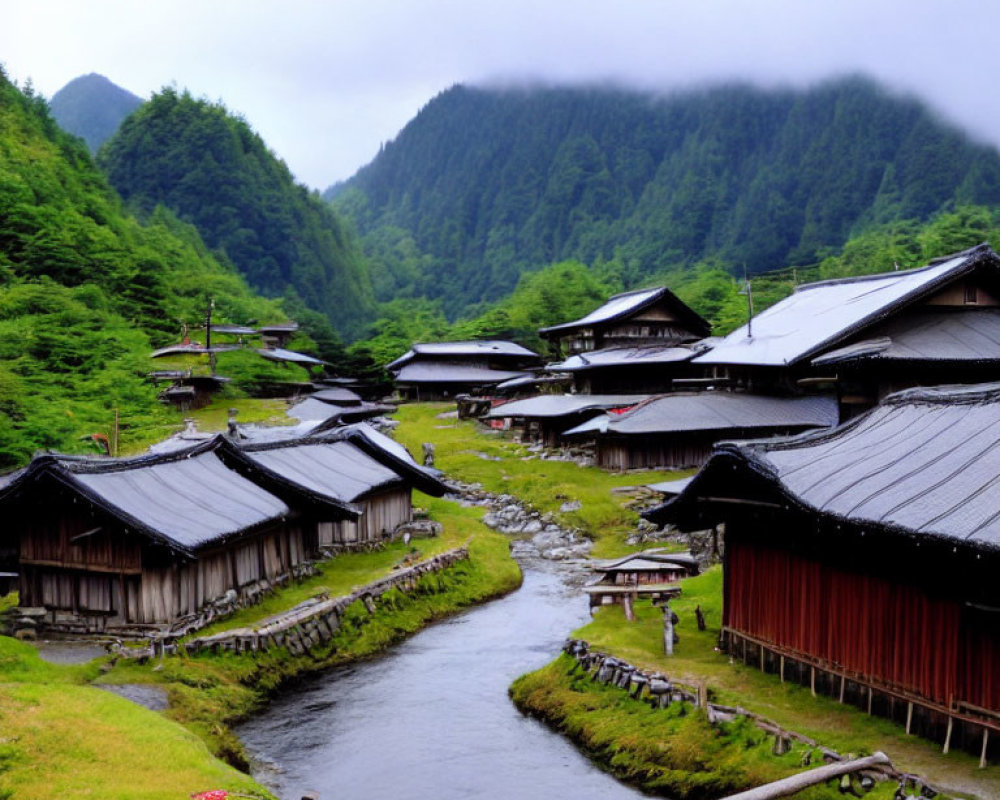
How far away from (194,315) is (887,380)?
6361 cm

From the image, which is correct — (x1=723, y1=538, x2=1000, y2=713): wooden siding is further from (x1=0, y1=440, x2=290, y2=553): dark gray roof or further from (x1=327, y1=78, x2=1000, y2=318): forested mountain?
(x1=327, y1=78, x2=1000, y2=318): forested mountain

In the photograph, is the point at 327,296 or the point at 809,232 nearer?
the point at 809,232

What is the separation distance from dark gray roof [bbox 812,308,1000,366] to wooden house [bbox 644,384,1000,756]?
1258 cm

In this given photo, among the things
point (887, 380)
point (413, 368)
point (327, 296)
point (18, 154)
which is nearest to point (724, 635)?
point (887, 380)

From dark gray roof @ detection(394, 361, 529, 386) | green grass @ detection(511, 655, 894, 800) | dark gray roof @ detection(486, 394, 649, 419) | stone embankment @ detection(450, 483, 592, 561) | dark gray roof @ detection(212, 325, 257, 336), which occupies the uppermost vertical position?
dark gray roof @ detection(212, 325, 257, 336)

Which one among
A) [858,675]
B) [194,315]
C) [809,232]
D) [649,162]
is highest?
[649,162]

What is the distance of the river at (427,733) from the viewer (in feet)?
53.7

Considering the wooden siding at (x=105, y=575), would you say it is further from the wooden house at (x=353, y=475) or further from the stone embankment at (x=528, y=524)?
the stone embankment at (x=528, y=524)

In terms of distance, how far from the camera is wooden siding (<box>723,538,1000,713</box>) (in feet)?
43.5

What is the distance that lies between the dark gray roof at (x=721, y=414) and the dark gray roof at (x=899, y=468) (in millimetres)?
25172

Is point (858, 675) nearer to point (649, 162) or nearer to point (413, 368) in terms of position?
point (413, 368)

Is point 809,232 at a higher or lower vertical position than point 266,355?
Result: higher

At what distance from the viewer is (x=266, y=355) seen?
80.5 metres

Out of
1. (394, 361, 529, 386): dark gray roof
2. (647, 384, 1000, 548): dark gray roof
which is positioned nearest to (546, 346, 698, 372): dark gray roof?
(394, 361, 529, 386): dark gray roof
